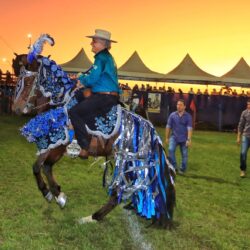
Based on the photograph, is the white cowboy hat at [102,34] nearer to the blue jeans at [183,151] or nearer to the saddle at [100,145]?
the saddle at [100,145]

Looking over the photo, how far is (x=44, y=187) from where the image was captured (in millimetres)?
6848

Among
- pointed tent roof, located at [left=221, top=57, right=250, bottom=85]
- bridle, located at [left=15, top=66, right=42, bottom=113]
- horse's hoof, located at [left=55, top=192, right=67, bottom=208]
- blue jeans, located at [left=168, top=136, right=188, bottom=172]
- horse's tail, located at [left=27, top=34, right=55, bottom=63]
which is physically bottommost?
blue jeans, located at [left=168, top=136, right=188, bottom=172]

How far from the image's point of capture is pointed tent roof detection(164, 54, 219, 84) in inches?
1161

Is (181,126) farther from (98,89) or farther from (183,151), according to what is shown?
(98,89)

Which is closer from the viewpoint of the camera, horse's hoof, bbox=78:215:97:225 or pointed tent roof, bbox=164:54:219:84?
horse's hoof, bbox=78:215:97:225

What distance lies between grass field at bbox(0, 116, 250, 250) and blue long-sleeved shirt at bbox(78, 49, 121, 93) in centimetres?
192

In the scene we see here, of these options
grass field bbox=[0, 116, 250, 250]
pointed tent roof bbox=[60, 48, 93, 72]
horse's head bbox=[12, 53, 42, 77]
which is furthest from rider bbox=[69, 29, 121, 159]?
pointed tent roof bbox=[60, 48, 93, 72]

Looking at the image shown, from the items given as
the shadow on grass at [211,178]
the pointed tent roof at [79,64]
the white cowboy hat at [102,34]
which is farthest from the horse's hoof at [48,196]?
the pointed tent roof at [79,64]

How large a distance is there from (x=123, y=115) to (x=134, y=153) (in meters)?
0.58

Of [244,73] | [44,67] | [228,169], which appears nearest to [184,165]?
[228,169]

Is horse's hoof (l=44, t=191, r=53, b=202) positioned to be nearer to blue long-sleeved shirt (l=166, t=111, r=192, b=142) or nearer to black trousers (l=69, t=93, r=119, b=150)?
black trousers (l=69, t=93, r=119, b=150)

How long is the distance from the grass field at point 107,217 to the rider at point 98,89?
1.23 metres

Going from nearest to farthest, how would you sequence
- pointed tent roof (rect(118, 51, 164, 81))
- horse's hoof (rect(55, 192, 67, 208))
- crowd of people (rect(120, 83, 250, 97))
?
horse's hoof (rect(55, 192, 67, 208)) < crowd of people (rect(120, 83, 250, 97)) < pointed tent roof (rect(118, 51, 164, 81))

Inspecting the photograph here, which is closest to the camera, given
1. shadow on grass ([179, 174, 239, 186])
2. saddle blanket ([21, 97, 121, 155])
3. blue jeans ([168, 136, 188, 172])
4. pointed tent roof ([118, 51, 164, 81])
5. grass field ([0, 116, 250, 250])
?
grass field ([0, 116, 250, 250])
